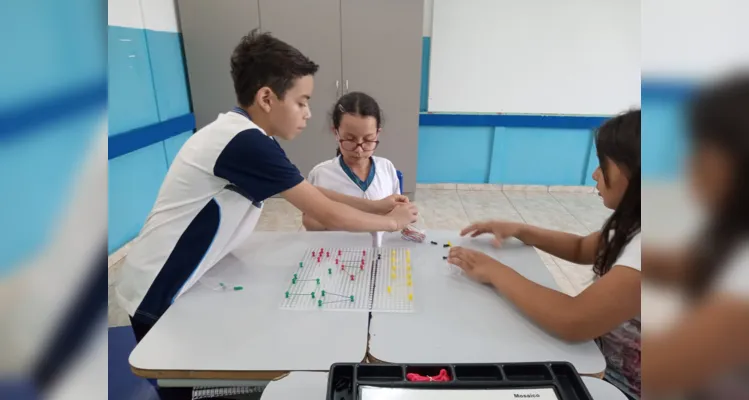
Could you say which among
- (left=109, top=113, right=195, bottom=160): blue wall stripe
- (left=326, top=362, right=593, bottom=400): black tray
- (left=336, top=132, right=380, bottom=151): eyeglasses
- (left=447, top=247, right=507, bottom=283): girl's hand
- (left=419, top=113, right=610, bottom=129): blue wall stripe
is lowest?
(left=419, top=113, right=610, bottom=129): blue wall stripe

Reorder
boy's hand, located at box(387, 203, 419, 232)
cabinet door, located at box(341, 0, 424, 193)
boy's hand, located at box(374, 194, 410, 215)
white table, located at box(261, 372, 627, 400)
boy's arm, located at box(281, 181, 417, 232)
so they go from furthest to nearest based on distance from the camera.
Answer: cabinet door, located at box(341, 0, 424, 193) → boy's hand, located at box(374, 194, 410, 215) → boy's hand, located at box(387, 203, 419, 232) → boy's arm, located at box(281, 181, 417, 232) → white table, located at box(261, 372, 627, 400)

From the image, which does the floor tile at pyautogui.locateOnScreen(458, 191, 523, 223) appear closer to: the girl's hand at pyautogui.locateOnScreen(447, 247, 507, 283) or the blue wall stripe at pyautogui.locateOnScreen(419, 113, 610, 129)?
the blue wall stripe at pyautogui.locateOnScreen(419, 113, 610, 129)

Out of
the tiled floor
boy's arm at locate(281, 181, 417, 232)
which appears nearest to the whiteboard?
the tiled floor

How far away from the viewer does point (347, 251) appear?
134 centimetres

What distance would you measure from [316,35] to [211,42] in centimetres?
83

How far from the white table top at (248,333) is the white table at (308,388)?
33 mm

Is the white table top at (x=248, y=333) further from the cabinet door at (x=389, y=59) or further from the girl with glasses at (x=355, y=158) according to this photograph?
the cabinet door at (x=389, y=59)

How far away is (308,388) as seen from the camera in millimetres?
785

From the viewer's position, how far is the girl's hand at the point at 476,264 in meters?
1.11

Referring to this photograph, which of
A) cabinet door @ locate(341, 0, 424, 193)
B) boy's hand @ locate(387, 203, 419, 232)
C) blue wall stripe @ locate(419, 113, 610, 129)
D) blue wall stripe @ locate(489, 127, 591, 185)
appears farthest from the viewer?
blue wall stripe @ locate(489, 127, 591, 185)

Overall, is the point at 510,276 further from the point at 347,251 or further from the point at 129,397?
the point at 129,397

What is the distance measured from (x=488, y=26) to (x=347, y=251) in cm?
302

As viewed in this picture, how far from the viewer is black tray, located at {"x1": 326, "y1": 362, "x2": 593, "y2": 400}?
1.72 ft

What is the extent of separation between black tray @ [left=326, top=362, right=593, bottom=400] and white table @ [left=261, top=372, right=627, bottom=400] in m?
0.21
